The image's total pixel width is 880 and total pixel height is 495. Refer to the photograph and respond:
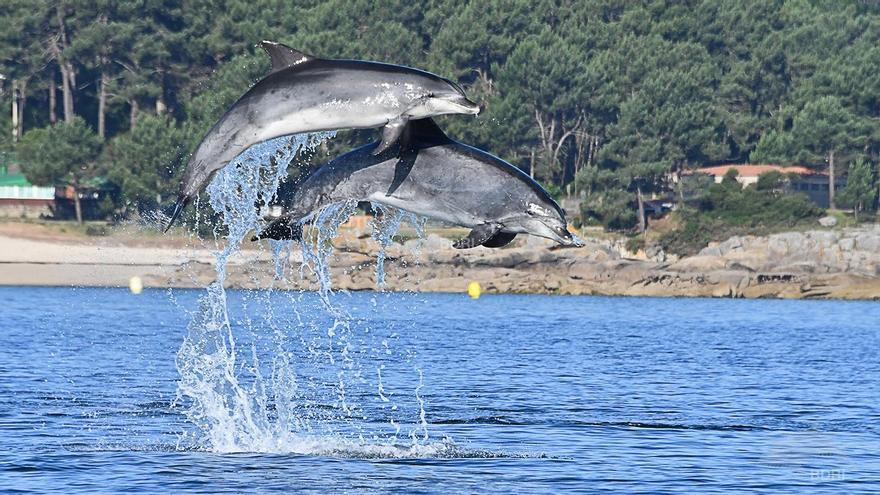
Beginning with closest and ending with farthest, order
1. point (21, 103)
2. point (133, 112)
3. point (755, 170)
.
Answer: point (133, 112) < point (755, 170) < point (21, 103)

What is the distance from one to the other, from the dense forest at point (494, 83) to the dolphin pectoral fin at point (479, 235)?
78.6 meters

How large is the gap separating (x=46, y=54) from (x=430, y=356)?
235ft

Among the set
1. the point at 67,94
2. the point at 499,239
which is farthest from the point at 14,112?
the point at 499,239

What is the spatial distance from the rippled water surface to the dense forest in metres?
39.4

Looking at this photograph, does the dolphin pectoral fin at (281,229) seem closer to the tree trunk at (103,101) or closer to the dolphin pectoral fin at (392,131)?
the dolphin pectoral fin at (392,131)

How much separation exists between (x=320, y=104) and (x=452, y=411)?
1837cm

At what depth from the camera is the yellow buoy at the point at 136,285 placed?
92.8 metres

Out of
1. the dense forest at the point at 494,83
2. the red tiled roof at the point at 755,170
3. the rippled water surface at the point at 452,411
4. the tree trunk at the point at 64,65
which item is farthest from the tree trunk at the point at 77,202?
the red tiled roof at the point at 755,170

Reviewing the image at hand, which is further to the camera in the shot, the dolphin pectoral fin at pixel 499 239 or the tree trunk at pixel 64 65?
the tree trunk at pixel 64 65

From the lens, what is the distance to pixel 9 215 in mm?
99812

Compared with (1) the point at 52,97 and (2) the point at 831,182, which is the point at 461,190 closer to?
(2) the point at 831,182

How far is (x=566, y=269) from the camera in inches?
3615

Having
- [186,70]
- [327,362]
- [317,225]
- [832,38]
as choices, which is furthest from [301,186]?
[832,38]

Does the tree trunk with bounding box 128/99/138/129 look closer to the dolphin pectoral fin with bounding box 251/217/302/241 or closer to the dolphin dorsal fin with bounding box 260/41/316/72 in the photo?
the dolphin pectoral fin with bounding box 251/217/302/241
